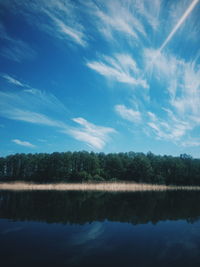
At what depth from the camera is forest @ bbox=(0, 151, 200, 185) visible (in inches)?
2206

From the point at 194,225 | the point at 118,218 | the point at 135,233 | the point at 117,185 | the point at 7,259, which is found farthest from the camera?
the point at 117,185

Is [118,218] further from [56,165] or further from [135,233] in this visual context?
[56,165]

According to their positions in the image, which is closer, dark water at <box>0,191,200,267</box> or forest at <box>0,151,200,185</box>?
dark water at <box>0,191,200,267</box>

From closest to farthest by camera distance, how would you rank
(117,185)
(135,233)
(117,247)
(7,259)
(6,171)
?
(7,259) < (117,247) < (135,233) < (117,185) < (6,171)

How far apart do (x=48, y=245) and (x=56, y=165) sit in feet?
191

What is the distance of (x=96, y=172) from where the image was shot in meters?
58.4

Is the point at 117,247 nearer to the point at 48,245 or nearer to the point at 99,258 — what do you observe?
the point at 99,258

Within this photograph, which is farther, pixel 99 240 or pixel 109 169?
pixel 109 169

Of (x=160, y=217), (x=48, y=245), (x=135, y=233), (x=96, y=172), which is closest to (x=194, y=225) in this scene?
(x=160, y=217)

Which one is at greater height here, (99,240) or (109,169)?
(109,169)

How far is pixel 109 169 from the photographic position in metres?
62.2

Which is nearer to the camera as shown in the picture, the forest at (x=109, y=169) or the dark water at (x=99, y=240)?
the dark water at (x=99, y=240)

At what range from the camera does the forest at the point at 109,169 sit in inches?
2206

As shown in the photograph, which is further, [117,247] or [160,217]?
[160,217]
